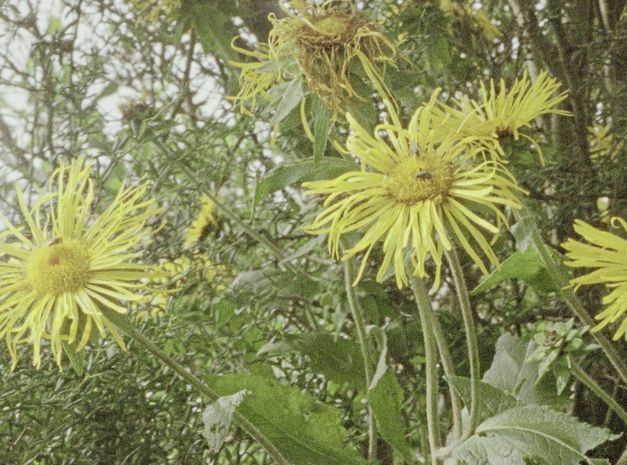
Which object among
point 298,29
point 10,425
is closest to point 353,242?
point 298,29

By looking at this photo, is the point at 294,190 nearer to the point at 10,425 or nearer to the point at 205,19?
the point at 205,19

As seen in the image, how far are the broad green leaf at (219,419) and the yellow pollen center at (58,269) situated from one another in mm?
117

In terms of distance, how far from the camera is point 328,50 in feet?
2.10

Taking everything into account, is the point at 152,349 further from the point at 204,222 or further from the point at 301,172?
the point at 204,222

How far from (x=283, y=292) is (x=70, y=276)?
27 cm

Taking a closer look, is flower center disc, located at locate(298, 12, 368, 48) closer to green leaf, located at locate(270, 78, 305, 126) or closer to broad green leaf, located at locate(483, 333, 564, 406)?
green leaf, located at locate(270, 78, 305, 126)

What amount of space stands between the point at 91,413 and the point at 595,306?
1.55 feet

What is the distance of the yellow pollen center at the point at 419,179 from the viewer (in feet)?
1.86

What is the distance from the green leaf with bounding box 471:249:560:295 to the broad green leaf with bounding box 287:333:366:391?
16cm

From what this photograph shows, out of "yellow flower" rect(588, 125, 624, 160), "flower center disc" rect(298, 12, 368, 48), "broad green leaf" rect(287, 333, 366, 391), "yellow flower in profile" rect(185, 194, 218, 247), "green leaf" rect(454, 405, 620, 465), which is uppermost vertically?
"flower center disc" rect(298, 12, 368, 48)

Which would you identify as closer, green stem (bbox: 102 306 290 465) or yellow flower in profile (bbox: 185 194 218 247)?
green stem (bbox: 102 306 290 465)

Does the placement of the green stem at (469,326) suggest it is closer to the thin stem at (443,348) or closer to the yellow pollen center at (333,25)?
the thin stem at (443,348)

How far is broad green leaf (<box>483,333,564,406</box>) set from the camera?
0.71m

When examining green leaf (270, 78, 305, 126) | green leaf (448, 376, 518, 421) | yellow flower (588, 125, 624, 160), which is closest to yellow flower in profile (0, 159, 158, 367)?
green leaf (270, 78, 305, 126)
